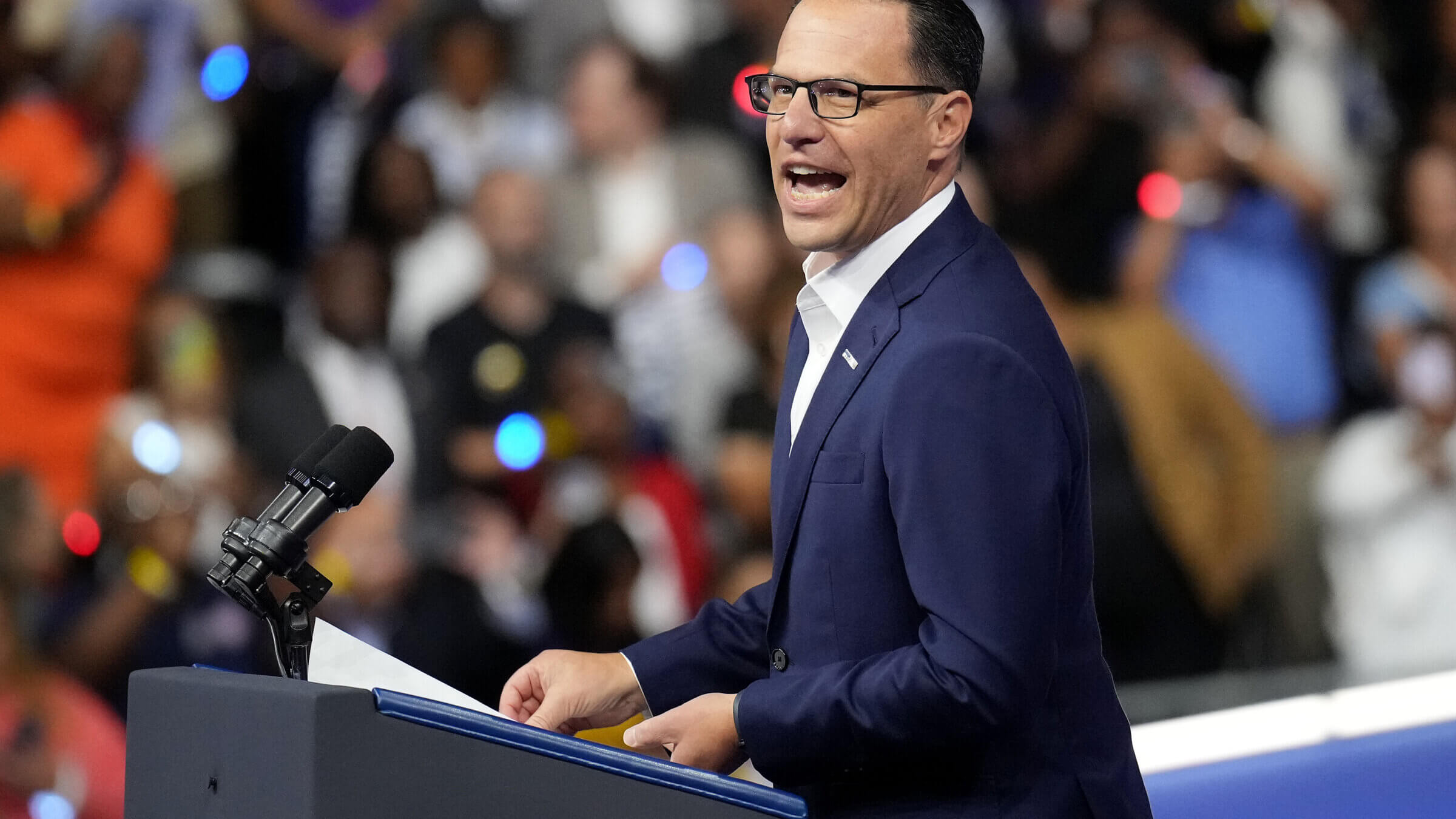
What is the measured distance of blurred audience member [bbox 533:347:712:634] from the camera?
391 cm

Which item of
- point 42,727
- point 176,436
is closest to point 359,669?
point 42,727

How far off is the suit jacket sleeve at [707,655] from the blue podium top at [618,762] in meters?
0.29

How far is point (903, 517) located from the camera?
1258 mm

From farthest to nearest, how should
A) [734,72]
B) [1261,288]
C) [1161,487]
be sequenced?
[1261,288]
[1161,487]
[734,72]

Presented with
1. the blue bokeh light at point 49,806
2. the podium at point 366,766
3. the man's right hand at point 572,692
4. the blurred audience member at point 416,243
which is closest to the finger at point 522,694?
the man's right hand at point 572,692

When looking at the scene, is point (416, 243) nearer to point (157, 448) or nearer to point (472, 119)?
point (472, 119)

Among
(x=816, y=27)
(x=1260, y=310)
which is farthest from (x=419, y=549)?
(x=1260, y=310)

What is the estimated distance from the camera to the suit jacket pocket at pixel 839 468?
133 cm

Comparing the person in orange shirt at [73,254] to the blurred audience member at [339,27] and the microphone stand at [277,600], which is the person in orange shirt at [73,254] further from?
the microphone stand at [277,600]

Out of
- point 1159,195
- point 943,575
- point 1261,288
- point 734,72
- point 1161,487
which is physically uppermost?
point 734,72

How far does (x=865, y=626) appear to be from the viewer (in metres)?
1.34

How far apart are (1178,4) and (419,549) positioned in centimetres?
303

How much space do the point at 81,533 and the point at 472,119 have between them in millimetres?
1395

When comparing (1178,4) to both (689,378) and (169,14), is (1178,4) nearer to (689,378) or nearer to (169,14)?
(689,378)
